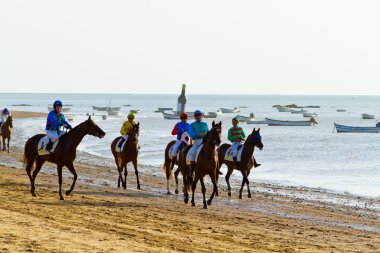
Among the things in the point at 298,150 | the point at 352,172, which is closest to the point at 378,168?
the point at 352,172

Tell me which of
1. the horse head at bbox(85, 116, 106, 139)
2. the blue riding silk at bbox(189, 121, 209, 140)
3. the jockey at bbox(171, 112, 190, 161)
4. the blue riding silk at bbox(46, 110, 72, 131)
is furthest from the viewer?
the jockey at bbox(171, 112, 190, 161)

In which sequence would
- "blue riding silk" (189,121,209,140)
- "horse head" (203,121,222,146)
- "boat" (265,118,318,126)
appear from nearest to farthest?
"horse head" (203,121,222,146) → "blue riding silk" (189,121,209,140) → "boat" (265,118,318,126)

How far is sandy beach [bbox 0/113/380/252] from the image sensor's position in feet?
40.8

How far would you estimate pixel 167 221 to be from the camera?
1614 centimetres

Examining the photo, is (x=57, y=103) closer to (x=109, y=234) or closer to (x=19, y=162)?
(x=109, y=234)

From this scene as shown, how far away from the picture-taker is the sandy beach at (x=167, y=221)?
12.4m

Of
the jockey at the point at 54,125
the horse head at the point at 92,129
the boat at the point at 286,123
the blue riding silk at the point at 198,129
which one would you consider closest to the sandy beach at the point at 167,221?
the jockey at the point at 54,125

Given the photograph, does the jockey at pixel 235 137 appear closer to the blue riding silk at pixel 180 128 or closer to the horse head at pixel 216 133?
the blue riding silk at pixel 180 128

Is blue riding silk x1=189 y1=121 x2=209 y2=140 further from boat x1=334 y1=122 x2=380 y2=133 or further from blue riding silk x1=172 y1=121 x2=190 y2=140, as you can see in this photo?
boat x1=334 y1=122 x2=380 y2=133

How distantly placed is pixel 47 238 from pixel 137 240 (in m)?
1.74

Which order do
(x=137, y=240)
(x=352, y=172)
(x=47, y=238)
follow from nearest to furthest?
(x=47, y=238)
(x=137, y=240)
(x=352, y=172)

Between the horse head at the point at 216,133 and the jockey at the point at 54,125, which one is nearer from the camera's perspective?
the horse head at the point at 216,133

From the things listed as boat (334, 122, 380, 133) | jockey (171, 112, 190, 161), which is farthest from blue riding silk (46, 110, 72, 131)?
boat (334, 122, 380, 133)

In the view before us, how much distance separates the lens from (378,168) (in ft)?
134
